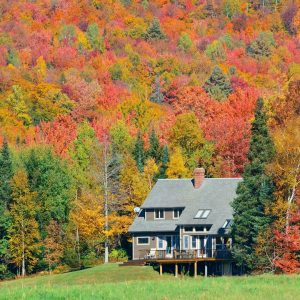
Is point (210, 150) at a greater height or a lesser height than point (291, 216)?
greater

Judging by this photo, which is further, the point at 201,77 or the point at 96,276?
the point at 201,77

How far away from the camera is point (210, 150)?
3716 inches

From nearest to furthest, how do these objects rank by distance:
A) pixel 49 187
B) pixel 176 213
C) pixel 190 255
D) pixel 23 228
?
1. pixel 190 255
2. pixel 176 213
3. pixel 23 228
4. pixel 49 187

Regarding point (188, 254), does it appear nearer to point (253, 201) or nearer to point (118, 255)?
point (253, 201)

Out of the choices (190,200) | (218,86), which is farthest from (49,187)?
(218,86)

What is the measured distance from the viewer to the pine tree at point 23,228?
7712 centimetres

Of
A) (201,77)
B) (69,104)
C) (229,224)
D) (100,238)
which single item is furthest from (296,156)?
(201,77)

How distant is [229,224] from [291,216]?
1076cm

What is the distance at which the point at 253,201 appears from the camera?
2470 inches

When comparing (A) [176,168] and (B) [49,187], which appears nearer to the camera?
(B) [49,187]

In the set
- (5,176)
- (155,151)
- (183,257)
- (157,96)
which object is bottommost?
(183,257)

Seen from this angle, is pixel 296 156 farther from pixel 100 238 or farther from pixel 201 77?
pixel 201 77

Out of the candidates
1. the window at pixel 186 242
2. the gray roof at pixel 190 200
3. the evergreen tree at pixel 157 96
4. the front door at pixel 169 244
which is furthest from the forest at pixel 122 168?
the evergreen tree at pixel 157 96

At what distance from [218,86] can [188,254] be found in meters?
82.3
